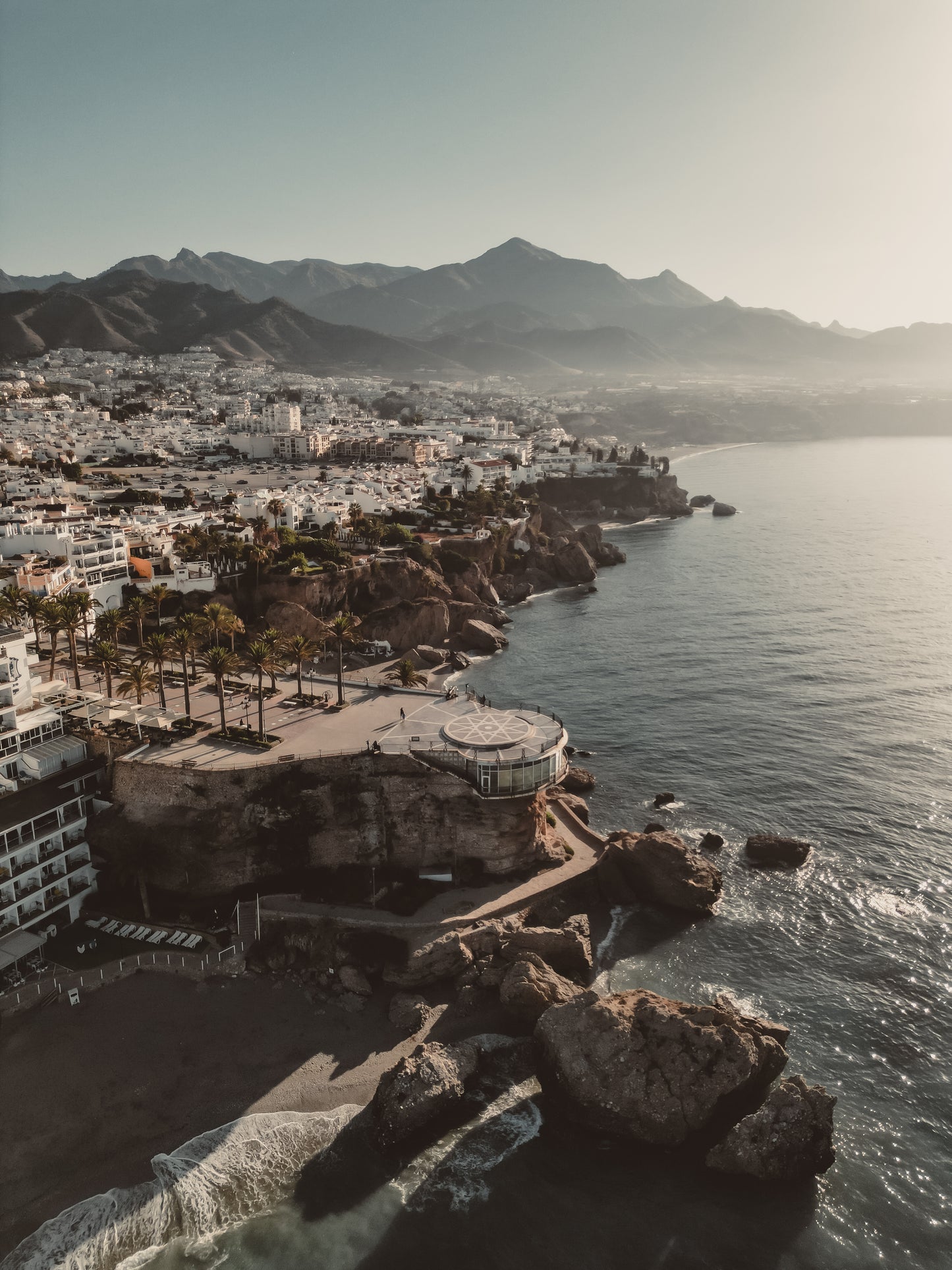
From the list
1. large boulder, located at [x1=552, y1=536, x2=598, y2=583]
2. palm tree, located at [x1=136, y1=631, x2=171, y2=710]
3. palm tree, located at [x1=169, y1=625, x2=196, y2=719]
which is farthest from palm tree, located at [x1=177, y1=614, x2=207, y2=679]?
large boulder, located at [x1=552, y1=536, x2=598, y2=583]

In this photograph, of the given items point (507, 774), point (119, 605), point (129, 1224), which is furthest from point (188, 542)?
point (129, 1224)

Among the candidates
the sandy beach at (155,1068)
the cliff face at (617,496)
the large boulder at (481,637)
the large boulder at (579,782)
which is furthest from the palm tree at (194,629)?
the cliff face at (617,496)

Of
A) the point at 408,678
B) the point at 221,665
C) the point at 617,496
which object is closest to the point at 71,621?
the point at 221,665

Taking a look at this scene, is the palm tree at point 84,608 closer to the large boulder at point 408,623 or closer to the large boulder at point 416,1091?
the large boulder at point 408,623

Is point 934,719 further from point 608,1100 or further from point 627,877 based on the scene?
point 608,1100

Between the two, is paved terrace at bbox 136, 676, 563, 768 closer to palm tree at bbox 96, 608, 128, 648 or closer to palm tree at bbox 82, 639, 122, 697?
palm tree at bbox 82, 639, 122, 697

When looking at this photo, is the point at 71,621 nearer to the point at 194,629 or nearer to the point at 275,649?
the point at 194,629

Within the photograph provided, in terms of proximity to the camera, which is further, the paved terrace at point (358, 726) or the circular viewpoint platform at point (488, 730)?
the circular viewpoint platform at point (488, 730)
